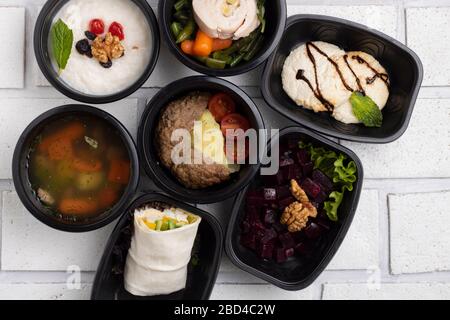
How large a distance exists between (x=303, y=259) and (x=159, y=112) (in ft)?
2.53

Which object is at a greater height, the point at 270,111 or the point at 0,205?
the point at 270,111

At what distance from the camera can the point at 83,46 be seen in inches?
71.1

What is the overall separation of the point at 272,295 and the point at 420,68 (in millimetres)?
1010

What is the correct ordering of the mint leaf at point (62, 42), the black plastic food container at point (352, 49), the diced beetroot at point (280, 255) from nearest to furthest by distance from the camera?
the mint leaf at point (62, 42) < the black plastic food container at point (352, 49) < the diced beetroot at point (280, 255)

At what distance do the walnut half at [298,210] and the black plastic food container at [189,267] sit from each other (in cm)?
26

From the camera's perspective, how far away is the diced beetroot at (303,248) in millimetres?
2021

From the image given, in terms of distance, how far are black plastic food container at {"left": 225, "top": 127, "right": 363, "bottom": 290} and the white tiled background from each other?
3.9 inches

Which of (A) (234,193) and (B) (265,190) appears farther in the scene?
(B) (265,190)

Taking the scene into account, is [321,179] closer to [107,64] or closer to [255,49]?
[255,49]

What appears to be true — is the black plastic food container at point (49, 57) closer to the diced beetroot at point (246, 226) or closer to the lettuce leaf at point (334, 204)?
the diced beetroot at point (246, 226)

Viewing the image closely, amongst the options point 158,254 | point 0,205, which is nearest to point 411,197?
point 158,254

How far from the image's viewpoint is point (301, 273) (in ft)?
6.56

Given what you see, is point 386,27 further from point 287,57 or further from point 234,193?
point 234,193

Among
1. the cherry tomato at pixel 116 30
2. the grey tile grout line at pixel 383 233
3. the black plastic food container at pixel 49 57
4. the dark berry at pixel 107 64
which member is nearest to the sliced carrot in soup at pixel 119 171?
the black plastic food container at pixel 49 57
